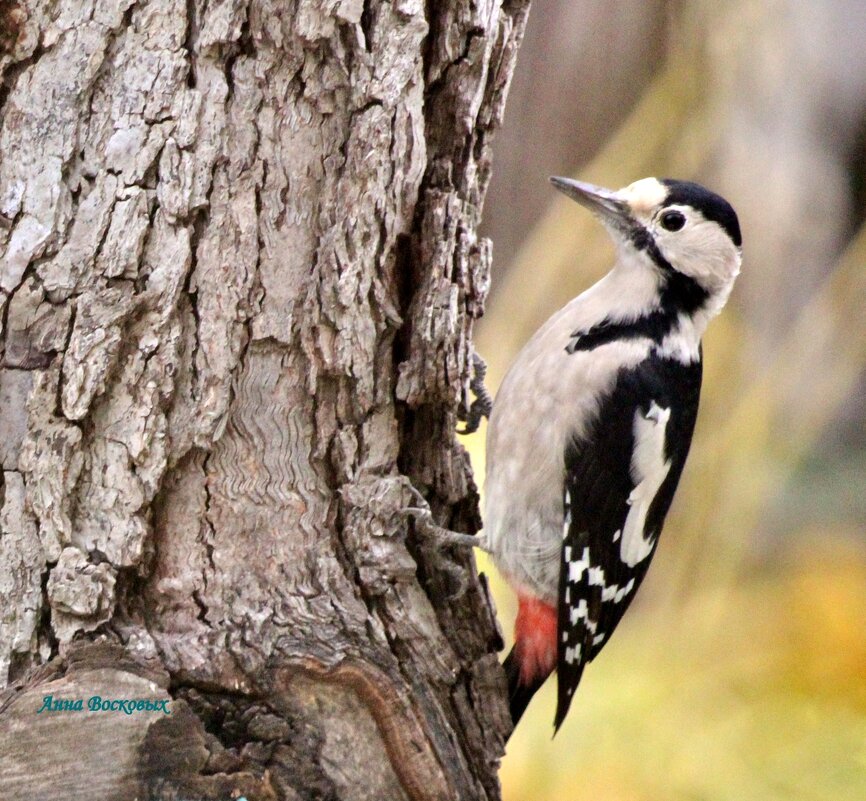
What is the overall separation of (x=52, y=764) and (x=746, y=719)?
1984mm

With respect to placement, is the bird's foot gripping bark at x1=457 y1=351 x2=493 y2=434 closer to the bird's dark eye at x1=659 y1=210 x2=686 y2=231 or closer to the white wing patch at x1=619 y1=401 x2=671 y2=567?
the white wing patch at x1=619 y1=401 x2=671 y2=567

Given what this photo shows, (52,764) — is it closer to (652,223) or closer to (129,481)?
(129,481)

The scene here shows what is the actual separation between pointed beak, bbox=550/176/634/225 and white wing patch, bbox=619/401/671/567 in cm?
38

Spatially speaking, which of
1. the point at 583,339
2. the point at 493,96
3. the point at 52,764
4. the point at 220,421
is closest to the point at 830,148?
the point at 583,339

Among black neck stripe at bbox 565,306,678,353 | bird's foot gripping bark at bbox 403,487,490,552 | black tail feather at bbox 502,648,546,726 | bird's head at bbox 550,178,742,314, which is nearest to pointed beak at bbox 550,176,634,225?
bird's head at bbox 550,178,742,314

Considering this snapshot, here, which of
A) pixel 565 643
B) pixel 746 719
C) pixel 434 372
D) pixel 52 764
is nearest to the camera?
pixel 52 764

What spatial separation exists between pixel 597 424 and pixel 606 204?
447 mm

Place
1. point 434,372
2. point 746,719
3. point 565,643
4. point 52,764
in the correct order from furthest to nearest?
point 746,719 < point 565,643 < point 434,372 < point 52,764

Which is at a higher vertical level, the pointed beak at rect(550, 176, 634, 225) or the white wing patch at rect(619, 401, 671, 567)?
the pointed beak at rect(550, 176, 634, 225)

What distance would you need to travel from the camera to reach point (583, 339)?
80.0 inches

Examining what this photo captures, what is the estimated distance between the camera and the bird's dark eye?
6.72ft

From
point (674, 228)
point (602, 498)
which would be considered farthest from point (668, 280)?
point (602, 498)

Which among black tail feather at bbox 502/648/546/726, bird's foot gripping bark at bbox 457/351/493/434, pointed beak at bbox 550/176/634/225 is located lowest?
black tail feather at bbox 502/648/546/726

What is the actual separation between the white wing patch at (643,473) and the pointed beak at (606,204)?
1.25 ft
